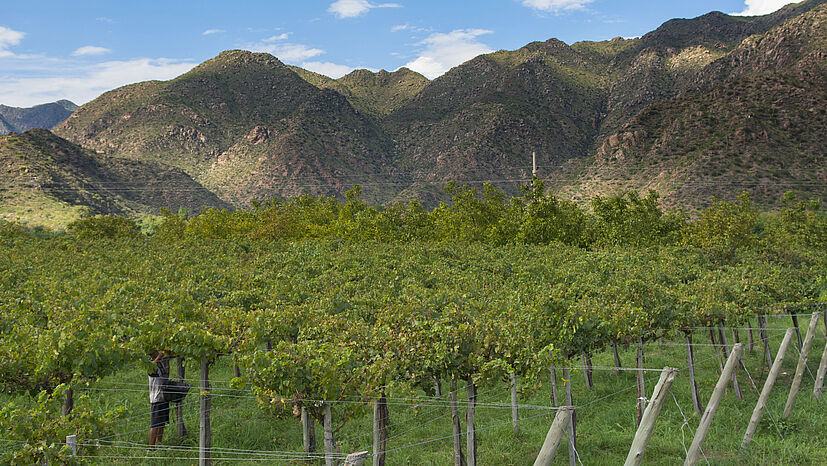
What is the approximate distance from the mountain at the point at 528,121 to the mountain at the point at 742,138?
24 cm

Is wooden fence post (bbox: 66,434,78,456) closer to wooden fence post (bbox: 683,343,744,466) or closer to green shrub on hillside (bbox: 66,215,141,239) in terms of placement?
wooden fence post (bbox: 683,343,744,466)

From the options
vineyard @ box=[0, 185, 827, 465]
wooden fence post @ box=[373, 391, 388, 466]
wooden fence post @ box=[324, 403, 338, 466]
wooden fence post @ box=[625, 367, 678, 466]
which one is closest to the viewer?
wooden fence post @ box=[625, 367, 678, 466]

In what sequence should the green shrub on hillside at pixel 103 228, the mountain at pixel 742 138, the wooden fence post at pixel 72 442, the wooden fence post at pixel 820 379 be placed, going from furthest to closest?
1. the mountain at pixel 742 138
2. the green shrub on hillside at pixel 103 228
3. the wooden fence post at pixel 820 379
4. the wooden fence post at pixel 72 442

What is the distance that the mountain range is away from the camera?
229 feet

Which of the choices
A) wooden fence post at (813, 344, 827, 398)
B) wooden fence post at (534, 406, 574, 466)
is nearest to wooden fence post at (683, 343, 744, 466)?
wooden fence post at (534, 406, 574, 466)

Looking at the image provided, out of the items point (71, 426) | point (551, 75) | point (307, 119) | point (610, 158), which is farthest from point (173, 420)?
point (551, 75)

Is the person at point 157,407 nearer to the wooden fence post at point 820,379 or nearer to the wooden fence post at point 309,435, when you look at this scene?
the wooden fence post at point 309,435

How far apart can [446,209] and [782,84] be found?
2246 inches

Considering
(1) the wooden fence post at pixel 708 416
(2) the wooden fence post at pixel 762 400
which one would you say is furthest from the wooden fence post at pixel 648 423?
(2) the wooden fence post at pixel 762 400

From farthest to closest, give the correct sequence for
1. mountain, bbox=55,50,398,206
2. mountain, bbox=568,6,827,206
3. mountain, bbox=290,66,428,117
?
mountain, bbox=290,66,428,117 < mountain, bbox=55,50,398,206 < mountain, bbox=568,6,827,206

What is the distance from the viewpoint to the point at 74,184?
289 ft

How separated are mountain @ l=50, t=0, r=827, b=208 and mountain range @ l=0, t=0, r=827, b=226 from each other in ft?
1.20

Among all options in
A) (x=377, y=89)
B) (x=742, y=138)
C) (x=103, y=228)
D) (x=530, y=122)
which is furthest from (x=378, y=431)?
(x=377, y=89)

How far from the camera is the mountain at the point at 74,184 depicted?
77125mm
